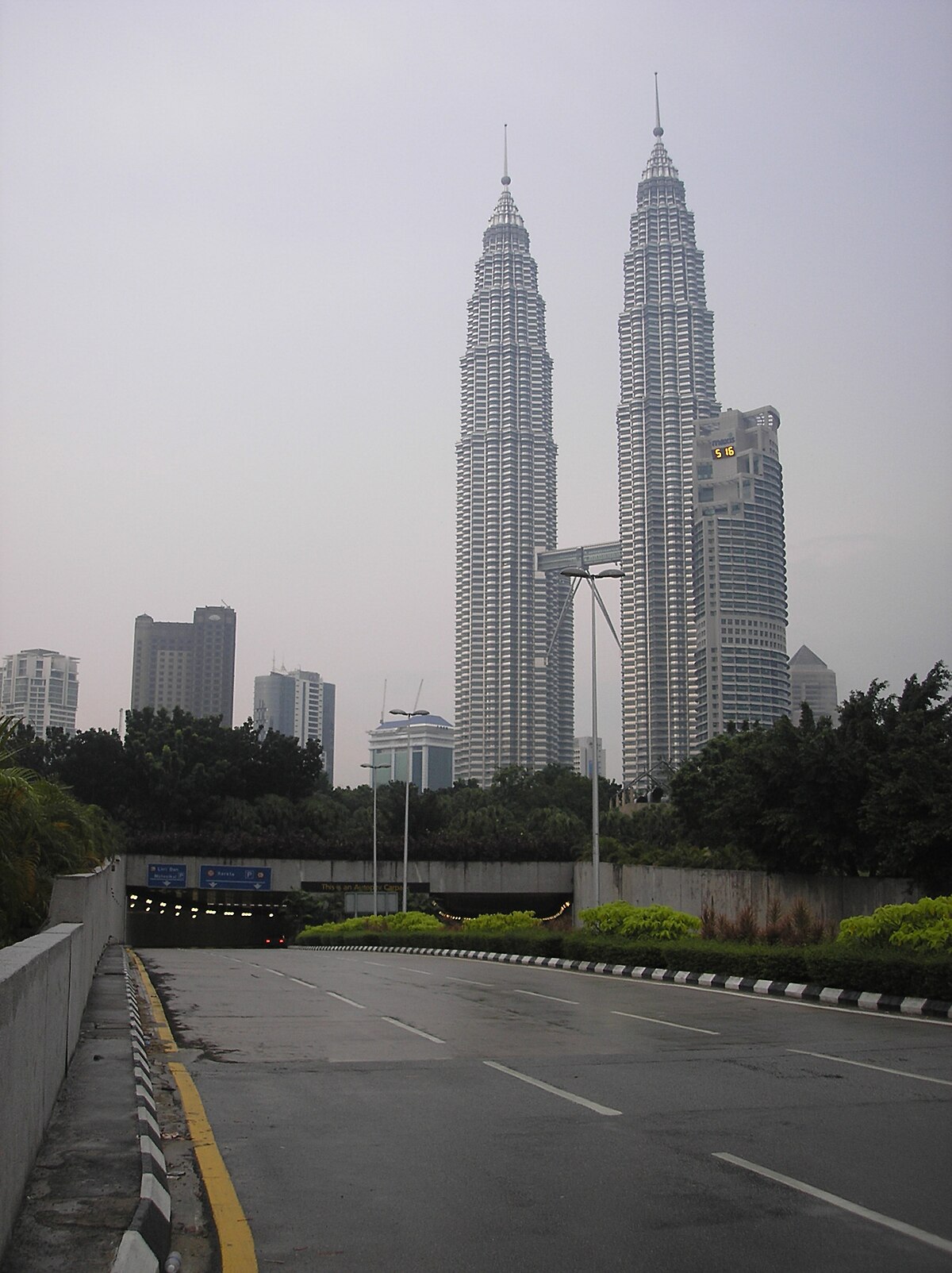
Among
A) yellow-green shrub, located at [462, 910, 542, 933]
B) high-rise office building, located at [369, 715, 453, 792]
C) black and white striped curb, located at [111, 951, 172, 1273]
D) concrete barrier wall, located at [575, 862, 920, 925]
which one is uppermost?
high-rise office building, located at [369, 715, 453, 792]

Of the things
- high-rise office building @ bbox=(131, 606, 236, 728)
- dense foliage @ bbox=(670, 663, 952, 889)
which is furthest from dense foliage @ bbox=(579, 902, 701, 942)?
high-rise office building @ bbox=(131, 606, 236, 728)

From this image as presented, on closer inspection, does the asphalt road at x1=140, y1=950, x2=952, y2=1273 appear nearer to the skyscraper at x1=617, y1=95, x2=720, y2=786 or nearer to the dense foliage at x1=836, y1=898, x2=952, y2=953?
the dense foliage at x1=836, y1=898, x2=952, y2=953

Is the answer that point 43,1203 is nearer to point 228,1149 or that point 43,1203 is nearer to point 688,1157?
point 228,1149

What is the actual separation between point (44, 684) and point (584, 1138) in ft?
428

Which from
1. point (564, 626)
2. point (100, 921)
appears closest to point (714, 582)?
point (564, 626)

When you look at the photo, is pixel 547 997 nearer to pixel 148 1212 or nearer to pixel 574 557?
pixel 148 1212

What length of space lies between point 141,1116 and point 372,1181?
2.03m

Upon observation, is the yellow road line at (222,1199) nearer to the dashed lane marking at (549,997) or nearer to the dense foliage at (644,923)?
the dashed lane marking at (549,997)

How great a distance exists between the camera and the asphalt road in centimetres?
572

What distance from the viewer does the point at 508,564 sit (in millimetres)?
164625

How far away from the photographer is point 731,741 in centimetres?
4944

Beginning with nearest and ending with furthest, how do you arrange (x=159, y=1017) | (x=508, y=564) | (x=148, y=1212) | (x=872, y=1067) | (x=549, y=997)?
(x=148, y=1212)
(x=872, y=1067)
(x=159, y=1017)
(x=549, y=997)
(x=508, y=564)

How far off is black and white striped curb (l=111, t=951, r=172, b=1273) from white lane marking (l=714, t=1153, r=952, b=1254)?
3.35 meters

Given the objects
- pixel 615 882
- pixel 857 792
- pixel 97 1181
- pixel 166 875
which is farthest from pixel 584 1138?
pixel 166 875
